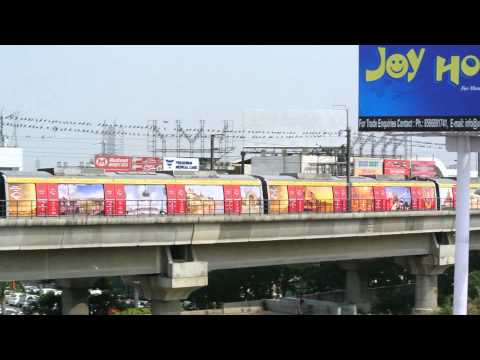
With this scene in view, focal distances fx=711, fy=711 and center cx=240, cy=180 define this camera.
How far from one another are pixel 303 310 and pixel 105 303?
1096cm

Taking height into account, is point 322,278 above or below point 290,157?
below

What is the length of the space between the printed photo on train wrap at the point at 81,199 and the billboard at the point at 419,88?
12434 mm

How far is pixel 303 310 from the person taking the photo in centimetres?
3988

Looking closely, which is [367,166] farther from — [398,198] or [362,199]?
[362,199]

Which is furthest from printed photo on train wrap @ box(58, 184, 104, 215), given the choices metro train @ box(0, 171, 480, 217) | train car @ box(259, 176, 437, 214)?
train car @ box(259, 176, 437, 214)

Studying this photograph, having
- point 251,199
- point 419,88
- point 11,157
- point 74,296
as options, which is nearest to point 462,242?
point 419,88

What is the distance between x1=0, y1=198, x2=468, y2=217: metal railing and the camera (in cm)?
2672

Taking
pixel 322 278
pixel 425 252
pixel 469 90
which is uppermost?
pixel 469 90

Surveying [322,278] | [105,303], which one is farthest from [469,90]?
[322,278]

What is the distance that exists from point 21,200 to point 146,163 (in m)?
39.7

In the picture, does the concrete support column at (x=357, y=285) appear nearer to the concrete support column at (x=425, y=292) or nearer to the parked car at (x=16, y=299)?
the concrete support column at (x=425, y=292)

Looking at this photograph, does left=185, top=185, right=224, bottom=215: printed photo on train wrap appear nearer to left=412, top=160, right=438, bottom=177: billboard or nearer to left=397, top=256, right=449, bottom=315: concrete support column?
left=397, top=256, right=449, bottom=315: concrete support column

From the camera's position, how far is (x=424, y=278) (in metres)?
40.8
